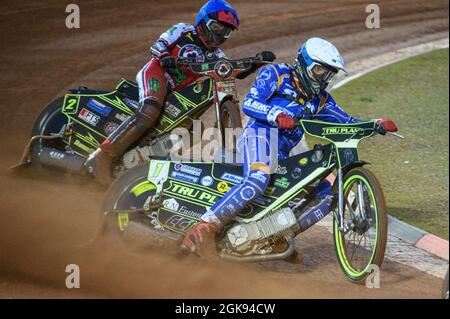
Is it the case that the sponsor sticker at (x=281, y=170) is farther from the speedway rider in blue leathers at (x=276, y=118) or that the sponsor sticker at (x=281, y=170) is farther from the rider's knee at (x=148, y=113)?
the rider's knee at (x=148, y=113)

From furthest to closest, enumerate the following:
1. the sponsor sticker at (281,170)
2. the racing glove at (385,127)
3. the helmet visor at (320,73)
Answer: the sponsor sticker at (281,170)
the helmet visor at (320,73)
the racing glove at (385,127)

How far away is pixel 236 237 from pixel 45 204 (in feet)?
8.32

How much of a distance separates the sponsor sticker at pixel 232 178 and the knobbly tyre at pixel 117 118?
139 cm

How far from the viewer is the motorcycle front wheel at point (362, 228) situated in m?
7.88

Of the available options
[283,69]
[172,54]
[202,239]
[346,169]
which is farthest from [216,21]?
[202,239]

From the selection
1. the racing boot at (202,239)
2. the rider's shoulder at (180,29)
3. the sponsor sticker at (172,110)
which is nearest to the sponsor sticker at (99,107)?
the sponsor sticker at (172,110)

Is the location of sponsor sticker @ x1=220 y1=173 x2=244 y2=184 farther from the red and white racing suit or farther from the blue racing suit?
the red and white racing suit

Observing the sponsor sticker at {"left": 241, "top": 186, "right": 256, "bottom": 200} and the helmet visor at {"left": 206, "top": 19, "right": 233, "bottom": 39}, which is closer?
the sponsor sticker at {"left": 241, "top": 186, "right": 256, "bottom": 200}

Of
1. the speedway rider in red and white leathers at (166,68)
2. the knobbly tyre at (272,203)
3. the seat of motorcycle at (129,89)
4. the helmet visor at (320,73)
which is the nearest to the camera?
Result: the knobbly tyre at (272,203)

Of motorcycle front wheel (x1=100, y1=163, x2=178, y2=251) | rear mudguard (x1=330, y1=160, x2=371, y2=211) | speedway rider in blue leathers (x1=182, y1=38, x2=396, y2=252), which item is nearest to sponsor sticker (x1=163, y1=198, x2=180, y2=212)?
motorcycle front wheel (x1=100, y1=163, x2=178, y2=251)

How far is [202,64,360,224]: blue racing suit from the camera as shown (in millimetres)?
8328

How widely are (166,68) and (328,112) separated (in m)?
2.20

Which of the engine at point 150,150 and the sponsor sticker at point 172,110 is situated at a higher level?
the sponsor sticker at point 172,110
